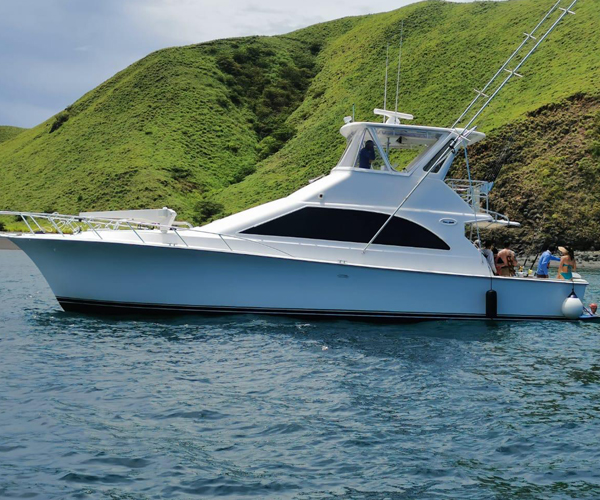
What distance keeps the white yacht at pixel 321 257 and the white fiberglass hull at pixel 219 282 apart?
0.07ft

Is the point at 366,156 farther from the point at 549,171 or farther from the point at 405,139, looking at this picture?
the point at 549,171

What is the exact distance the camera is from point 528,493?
6.38 meters

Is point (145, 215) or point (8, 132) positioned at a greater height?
point (8, 132)

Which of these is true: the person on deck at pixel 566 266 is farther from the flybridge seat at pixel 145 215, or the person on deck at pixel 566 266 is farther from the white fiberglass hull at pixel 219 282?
the flybridge seat at pixel 145 215

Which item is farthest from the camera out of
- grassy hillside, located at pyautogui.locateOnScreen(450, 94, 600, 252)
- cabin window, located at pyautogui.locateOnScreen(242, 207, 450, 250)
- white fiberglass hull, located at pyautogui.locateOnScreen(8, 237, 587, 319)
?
grassy hillside, located at pyautogui.locateOnScreen(450, 94, 600, 252)

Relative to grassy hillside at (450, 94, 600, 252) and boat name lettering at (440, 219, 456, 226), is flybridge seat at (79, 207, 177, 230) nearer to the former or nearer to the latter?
boat name lettering at (440, 219, 456, 226)

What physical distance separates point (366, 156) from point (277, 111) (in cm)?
8726

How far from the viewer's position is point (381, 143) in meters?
15.9

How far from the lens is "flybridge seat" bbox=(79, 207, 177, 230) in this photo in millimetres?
15298

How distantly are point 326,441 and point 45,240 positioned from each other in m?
9.39

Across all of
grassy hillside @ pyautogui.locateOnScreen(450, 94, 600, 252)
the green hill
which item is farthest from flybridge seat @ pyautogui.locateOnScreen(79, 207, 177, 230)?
the green hill

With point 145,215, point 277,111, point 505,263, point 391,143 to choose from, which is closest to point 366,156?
point 391,143

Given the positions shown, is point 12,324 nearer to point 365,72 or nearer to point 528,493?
point 528,493

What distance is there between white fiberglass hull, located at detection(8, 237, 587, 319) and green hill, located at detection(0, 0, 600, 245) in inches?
1465
